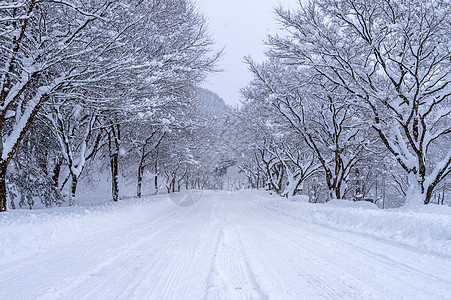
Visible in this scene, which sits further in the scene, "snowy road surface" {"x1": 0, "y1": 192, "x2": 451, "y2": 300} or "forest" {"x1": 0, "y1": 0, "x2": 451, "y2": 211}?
"forest" {"x1": 0, "y1": 0, "x2": 451, "y2": 211}

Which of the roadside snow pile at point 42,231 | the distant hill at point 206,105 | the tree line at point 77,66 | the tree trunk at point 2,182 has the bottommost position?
the roadside snow pile at point 42,231

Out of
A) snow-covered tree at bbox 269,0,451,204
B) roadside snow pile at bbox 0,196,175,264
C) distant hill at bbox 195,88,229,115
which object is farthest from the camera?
distant hill at bbox 195,88,229,115

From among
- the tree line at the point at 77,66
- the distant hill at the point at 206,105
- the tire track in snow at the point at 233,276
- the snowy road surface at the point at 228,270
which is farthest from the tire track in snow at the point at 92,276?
the distant hill at the point at 206,105

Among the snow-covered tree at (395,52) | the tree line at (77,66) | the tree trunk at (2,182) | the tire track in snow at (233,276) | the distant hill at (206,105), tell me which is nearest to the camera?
the tire track in snow at (233,276)

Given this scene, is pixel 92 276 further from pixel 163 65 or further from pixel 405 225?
pixel 163 65

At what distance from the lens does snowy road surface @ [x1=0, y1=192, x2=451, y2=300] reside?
133 inches

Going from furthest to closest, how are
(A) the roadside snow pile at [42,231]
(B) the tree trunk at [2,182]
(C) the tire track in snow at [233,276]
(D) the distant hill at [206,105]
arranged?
(D) the distant hill at [206,105] < (B) the tree trunk at [2,182] < (A) the roadside snow pile at [42,231] < (C) the tire track in snow at [233,276]

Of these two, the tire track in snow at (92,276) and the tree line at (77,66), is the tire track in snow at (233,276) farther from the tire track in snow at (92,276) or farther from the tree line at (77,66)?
the tree line at (77,66)

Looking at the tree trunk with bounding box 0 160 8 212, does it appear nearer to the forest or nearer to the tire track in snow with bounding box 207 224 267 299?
the forest

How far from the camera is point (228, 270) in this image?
4.20 meters

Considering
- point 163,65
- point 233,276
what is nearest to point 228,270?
point 233,276

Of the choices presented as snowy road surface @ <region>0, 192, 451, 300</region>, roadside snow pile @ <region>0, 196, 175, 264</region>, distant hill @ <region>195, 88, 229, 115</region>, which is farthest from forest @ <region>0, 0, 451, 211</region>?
distant hill @ <region>195, 88, 229, 115</region>

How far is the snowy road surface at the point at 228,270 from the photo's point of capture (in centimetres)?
337

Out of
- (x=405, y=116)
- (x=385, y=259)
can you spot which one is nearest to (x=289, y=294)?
(x=385, y=259)
